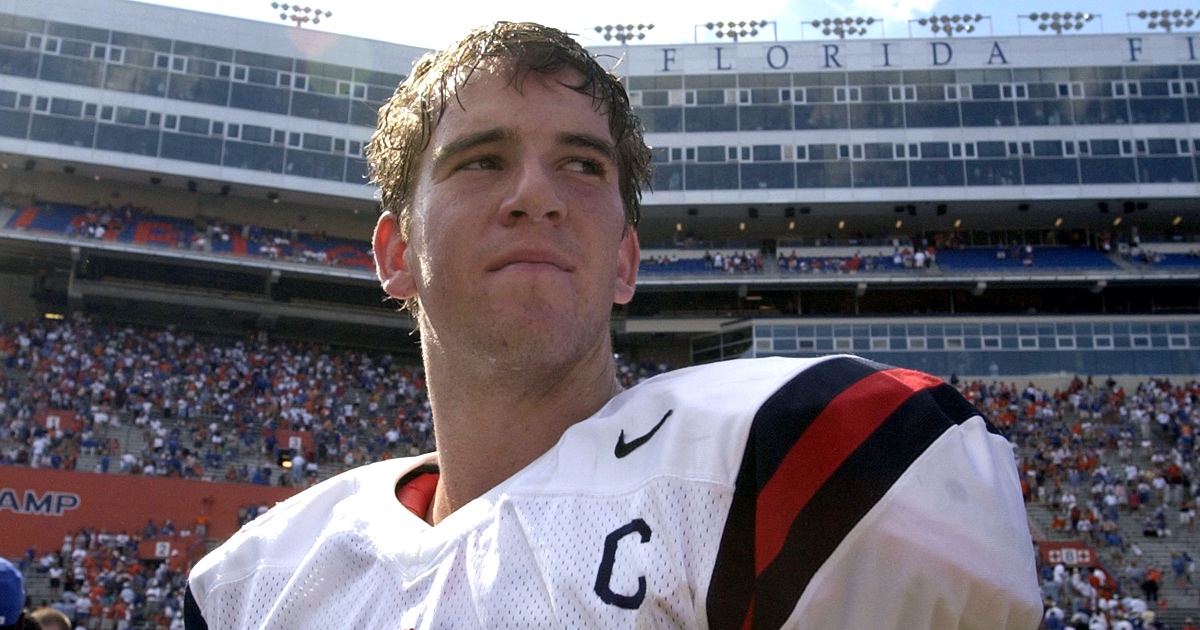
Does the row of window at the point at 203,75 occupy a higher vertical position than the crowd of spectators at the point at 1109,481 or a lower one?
higher

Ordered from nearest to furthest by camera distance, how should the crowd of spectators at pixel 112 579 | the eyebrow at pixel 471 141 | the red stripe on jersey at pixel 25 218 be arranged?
1. the eyebrow at pixel 471 141
2. the crowd of spectators at pixel 112 579
3. the red stripe on jersey at pixel 25 218

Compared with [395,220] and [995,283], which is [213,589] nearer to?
[395,220]

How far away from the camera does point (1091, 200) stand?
33406 mm

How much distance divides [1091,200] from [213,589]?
36.2 m

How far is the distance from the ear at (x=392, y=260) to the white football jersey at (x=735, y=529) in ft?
2.18

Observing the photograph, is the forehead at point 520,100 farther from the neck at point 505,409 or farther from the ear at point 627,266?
the neck at point 505,409

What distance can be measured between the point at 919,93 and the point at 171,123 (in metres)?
25.2

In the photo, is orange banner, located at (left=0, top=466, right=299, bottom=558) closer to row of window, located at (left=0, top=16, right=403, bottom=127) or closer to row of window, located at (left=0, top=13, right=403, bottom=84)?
row of window, located at (left=0, top=16, right=403, bottom=127)

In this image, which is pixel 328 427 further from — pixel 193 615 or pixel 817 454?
pixel 817 454

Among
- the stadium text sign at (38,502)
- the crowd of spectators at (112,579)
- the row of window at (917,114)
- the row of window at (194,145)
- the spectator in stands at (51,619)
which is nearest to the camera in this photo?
the spectator in stands at (51,619)

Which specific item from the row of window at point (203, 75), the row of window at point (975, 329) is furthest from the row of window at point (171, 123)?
the row of window at point (975, 329)

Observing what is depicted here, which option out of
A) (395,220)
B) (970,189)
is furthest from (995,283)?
(395,220)

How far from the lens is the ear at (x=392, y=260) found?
2.30 metres

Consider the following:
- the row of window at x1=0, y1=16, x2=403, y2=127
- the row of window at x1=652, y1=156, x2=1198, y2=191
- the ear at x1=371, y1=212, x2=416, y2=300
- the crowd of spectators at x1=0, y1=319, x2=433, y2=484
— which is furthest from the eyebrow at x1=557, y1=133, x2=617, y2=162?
the row of window at x1=652, y1=156, x2=1198, y2=191
